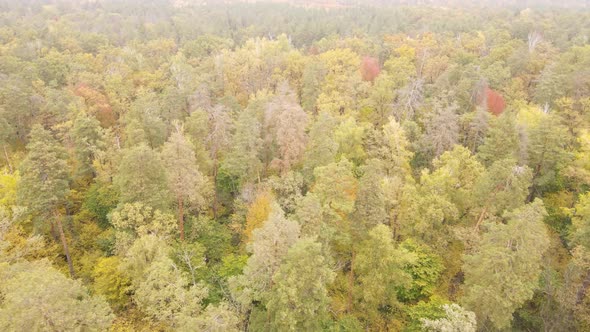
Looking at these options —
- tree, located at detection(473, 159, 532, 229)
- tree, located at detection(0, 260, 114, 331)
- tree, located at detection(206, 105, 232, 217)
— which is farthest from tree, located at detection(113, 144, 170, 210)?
tree, located at detection(473, 159, 532, 229)

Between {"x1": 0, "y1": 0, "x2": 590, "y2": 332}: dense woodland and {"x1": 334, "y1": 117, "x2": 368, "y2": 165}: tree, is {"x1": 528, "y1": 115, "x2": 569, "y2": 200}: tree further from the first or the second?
{"x1": 334, "y1": 117, "x2": 368, "y2": 165}: tree

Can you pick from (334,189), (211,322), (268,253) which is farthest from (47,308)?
(334,189)

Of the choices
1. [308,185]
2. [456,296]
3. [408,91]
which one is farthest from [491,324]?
[408,91]

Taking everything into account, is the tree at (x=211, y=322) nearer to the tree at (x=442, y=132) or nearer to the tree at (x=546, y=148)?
the tree at (x=442, y=132)

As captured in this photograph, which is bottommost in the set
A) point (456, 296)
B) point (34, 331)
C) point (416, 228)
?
point (456, 296)

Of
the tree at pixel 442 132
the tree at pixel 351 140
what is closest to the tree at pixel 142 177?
the tree at pixel 351 140

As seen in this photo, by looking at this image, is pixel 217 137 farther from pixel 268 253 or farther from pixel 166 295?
pixel 268 253

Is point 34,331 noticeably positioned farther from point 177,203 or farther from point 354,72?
point 354,72
